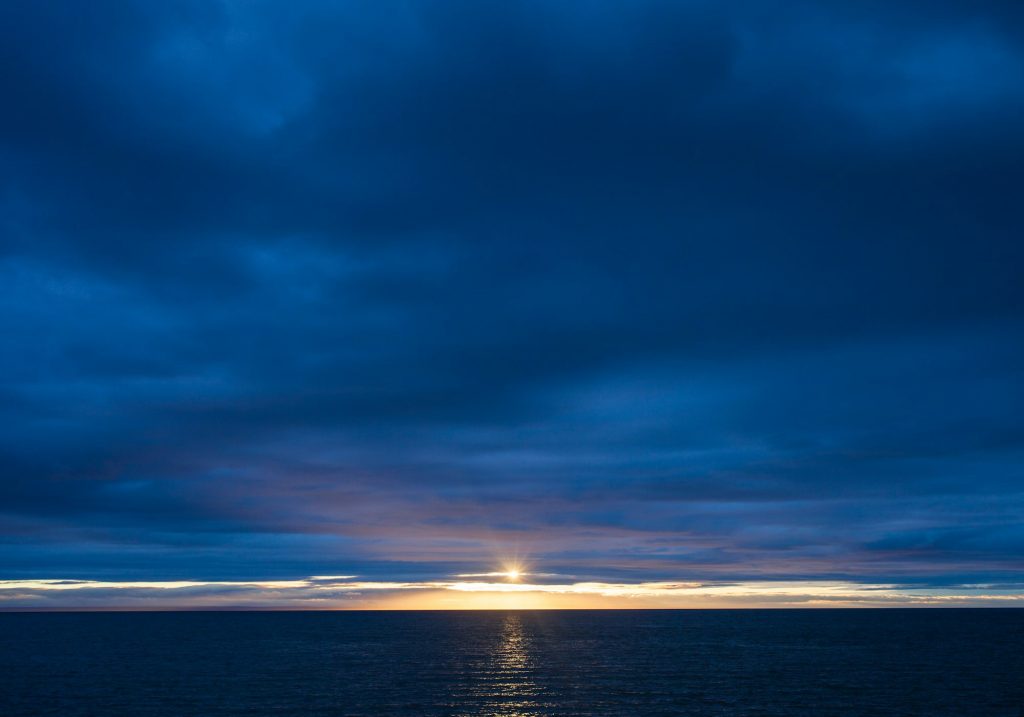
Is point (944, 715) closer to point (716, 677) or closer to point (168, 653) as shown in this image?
A: point (716, 677)

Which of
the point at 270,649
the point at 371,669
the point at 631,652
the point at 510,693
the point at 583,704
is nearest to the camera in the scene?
the point at 583,704

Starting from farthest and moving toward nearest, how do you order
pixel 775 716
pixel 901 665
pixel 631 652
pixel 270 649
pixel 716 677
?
1. pixel 270 649
2. pixel 631 652
3. pixel 901 665
4. pixel 716 677
5. pixel 775 716

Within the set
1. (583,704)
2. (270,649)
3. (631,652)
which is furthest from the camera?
(270,649)

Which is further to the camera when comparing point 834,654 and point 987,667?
point 834,654

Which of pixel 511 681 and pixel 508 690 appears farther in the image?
pixel 511 681

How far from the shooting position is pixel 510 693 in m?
102

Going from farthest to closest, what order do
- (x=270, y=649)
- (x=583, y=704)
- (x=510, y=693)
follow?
(x=270, y=649) → (x=510, y=693) → (x=583, y=704)

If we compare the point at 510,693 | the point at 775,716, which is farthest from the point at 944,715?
the point at 510,693

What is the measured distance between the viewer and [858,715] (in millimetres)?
85062

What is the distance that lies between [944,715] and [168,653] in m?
142

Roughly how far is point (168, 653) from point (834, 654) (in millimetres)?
132097

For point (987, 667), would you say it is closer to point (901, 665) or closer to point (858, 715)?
point (901, 665)

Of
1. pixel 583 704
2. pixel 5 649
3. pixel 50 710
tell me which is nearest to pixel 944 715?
pixel 583 704

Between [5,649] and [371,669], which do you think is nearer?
[371,669]
